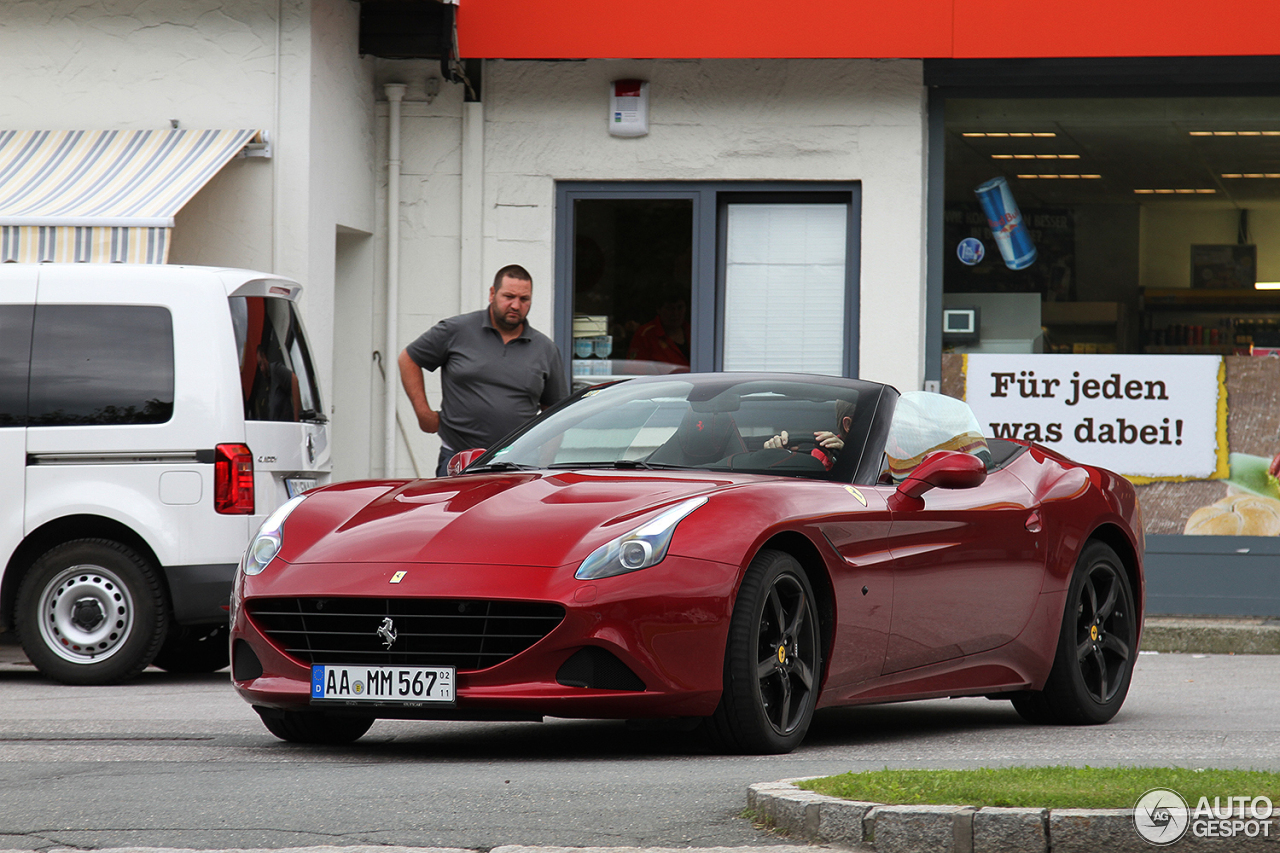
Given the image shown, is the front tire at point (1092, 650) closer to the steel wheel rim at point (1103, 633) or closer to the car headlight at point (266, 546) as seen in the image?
the steel wheel rim at point (1103, 633)

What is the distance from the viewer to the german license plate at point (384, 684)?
5.59 meters

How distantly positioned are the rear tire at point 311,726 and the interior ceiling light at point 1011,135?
8.18 metres

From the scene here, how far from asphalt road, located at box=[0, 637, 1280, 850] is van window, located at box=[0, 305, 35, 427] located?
1.43 m

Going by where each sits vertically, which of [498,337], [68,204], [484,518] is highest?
[68,204]

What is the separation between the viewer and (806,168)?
13219 millimetres

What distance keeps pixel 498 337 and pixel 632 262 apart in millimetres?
3317

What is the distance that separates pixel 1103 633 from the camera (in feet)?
25.5

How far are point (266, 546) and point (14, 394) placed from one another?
11.9 feet

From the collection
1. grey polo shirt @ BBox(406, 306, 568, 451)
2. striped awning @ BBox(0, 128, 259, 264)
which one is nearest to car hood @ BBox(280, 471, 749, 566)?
grey polo shirt @ BBox(406, 306, 568, 451)

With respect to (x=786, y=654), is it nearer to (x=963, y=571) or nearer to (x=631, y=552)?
(x=631, y=552)

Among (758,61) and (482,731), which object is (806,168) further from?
(482,731)

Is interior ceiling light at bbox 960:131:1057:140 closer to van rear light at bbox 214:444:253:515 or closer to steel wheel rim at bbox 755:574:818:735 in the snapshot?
van rear light at bbox 214:444:253:515

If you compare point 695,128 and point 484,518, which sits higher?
point 695,128

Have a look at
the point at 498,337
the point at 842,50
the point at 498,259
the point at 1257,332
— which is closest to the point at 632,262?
the point at 498,259
